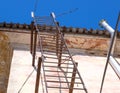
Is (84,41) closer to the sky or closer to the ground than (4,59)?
closer to the sky

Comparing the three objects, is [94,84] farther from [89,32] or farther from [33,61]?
[89,32]

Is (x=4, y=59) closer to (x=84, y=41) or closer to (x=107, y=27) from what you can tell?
(x=84, y=41)

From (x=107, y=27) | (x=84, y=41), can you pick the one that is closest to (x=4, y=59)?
(x=84, y=41)

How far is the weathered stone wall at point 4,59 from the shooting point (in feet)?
37.9

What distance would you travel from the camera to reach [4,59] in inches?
542

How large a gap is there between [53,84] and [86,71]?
2487mm

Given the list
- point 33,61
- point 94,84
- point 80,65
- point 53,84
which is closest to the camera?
point 53,84

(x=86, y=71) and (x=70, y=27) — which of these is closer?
(x=86, y=71)

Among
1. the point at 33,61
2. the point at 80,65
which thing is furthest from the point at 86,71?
the point at 33,61

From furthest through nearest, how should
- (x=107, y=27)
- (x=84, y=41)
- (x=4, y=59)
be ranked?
(x=84, y=41), (x=4, y=59), (x=107, y=27)

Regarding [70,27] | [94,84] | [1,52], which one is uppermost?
[70,27]

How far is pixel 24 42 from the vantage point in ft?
51.6

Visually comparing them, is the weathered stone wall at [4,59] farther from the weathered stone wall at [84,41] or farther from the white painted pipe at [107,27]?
the white painted pipe at [107,27]

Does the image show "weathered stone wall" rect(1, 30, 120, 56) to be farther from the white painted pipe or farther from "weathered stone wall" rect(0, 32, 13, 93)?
the white painted pipe
